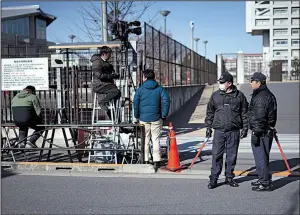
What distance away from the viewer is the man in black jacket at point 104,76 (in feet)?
26.1

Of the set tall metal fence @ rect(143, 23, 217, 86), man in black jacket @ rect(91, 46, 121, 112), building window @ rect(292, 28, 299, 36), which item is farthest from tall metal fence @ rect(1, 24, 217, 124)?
building window @ rect(292, 28, 299, 36)

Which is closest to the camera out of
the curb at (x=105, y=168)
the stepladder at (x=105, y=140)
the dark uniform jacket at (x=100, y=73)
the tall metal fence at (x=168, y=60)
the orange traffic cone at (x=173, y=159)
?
the curb at (x=105, y=168)

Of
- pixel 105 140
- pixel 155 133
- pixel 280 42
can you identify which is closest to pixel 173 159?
pixel 155 133

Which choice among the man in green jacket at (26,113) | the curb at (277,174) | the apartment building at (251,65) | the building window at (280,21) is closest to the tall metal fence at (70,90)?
the man in green jacket at (26,113)

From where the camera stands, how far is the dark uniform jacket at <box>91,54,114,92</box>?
7.94 meters

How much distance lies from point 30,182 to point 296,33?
82022 millimetres

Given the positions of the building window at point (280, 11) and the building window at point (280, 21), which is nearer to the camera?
the building window at point (280, 21)

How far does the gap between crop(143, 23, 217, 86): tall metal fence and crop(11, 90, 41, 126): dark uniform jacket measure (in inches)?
182

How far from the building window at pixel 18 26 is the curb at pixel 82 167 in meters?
40.8

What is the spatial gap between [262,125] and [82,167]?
362 centimetres

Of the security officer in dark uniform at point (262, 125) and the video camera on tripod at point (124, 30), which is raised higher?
the video camera on tripod at point (124, 30)

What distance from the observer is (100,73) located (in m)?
7.96

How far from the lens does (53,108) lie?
1178cm

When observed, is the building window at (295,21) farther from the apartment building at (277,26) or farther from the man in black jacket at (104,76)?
the man in black jacket at (104,76)
